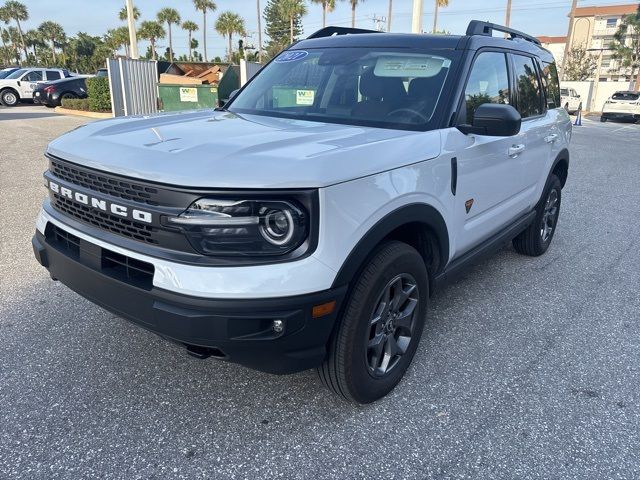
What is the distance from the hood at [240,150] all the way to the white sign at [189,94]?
36.7 feet

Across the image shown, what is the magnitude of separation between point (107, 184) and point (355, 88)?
5.50 ft

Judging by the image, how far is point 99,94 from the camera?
1862 cm

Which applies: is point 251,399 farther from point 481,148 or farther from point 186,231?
point 481,148

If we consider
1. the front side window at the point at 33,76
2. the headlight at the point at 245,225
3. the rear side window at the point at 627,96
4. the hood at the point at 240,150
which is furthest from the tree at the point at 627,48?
the headlight at the point at 245,225

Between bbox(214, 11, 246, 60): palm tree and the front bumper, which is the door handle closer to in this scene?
the front bumper

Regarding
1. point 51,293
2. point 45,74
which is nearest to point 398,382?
point 51,293

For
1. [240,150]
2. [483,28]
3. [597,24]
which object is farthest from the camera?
[597,24]

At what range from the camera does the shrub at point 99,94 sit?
18.5 metres

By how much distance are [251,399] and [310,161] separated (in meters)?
1.35

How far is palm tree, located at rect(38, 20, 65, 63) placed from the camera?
84625mm

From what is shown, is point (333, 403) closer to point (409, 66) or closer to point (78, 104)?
point (409, 66)

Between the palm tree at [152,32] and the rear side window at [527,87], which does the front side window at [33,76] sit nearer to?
the rear side window at [527,87]

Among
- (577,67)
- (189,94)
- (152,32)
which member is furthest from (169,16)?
(189,94)

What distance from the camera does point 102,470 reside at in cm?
217
